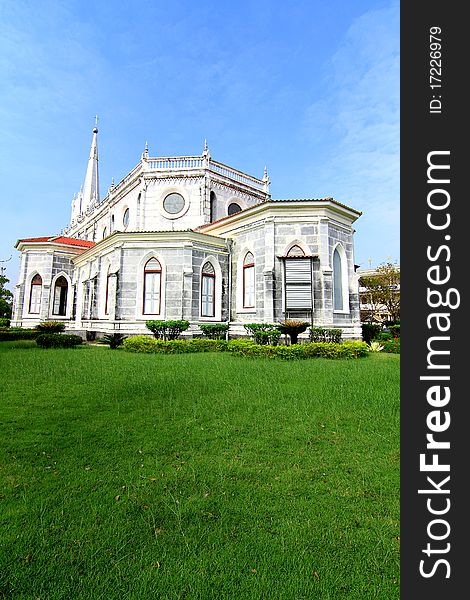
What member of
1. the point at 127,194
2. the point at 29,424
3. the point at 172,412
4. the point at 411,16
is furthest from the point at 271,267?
the point at 127,194

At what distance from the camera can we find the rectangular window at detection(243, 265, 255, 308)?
55.1 feet

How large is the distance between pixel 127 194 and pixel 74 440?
88.9 feet

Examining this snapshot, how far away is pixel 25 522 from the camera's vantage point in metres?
2.68

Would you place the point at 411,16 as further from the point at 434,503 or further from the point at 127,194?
the point at 127,194

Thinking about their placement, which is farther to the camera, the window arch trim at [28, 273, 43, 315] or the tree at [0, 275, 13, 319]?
the tree at [0, 275, 13, 319]

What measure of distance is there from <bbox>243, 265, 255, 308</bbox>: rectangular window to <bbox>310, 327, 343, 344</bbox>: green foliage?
347cm

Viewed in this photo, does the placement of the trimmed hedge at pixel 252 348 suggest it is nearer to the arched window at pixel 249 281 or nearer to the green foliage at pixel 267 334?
the green foliage at pixel 267 334

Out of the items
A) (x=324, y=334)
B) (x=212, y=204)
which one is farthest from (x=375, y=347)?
(x=212, y=204)

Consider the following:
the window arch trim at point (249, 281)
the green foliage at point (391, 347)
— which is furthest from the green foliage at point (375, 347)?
the window arch trim at point (249, 281)

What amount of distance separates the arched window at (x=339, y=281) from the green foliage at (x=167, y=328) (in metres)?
7.08

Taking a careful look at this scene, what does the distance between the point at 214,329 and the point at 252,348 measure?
397 centimetres

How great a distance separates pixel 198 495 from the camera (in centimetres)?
317

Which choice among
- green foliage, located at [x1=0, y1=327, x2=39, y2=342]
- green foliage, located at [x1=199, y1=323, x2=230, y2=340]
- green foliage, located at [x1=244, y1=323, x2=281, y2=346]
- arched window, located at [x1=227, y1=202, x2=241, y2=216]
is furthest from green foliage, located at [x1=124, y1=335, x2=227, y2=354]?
arched window, located at [x1=227, y1=202, x2=241, y2=216]

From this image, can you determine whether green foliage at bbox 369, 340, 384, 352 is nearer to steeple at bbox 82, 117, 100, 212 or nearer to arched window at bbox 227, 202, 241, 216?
arched window at bbox 227, 202, 241, 216
